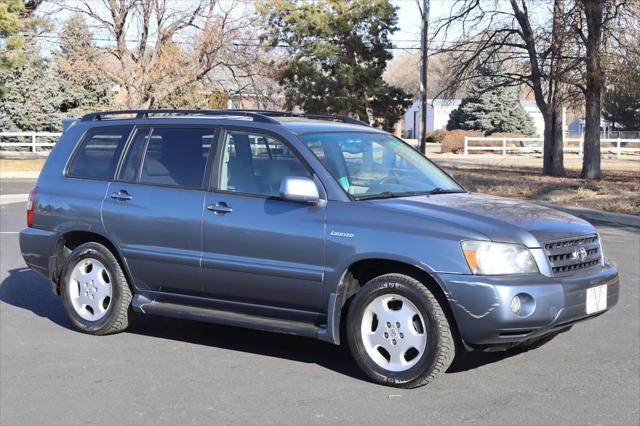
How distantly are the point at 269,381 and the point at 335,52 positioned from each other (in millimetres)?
35700

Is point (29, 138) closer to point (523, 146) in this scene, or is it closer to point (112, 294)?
point (523, 146)

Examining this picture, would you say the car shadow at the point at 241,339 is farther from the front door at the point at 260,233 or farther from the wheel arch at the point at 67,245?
the front door at the point at 260,233

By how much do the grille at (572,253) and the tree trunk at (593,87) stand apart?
1767 cm

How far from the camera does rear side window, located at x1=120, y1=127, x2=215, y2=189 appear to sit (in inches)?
261

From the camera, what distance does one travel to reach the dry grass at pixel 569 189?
1836 cm

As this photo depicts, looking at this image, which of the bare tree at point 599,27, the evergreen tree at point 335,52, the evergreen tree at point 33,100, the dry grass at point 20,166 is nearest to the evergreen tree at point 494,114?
the evergreen tree at point 335,52

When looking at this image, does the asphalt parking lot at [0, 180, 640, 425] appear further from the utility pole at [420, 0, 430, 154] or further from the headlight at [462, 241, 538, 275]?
the utility pole at [420, 0, 430, 154]

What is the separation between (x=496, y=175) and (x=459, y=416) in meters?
23.5

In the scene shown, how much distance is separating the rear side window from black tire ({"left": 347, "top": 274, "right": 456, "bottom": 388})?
1.65 metres

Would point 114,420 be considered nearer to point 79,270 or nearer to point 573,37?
point 79,270

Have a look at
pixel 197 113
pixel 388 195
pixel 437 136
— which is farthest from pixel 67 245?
pixel 437 136

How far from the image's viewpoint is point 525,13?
1009 inches

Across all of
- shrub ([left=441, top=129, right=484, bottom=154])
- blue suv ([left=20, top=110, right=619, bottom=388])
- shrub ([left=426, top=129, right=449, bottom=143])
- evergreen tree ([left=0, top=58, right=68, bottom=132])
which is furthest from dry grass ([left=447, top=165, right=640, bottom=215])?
shrub ([left=426, top=129, right=449, bottom=143])

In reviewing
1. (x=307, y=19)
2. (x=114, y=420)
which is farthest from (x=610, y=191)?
(x=307, y=19)
